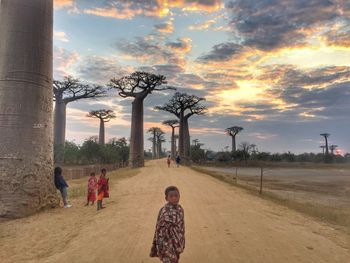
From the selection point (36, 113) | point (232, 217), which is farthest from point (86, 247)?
point (36, 113)

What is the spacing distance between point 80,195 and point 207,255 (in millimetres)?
8840

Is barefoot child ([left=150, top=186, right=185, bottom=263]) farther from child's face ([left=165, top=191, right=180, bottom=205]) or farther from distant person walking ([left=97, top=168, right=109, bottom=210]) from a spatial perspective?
distant person walking ([left=97, top=168, right=109, bottom=210])

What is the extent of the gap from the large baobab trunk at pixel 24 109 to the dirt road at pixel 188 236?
2.30 ft

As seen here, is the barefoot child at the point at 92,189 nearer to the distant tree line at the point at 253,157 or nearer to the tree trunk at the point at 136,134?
the tree trunk at the point at 136,134

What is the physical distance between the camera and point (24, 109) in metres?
9.14

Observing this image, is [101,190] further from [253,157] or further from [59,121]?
[253,157]

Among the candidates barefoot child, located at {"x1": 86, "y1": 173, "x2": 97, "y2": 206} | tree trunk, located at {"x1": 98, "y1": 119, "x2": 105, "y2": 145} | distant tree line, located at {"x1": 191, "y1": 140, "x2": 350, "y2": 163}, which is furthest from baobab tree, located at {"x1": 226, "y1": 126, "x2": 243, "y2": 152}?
barefoot child, located at {"x1": 86, "y1": 173, "x2": 97, "y2": 206}

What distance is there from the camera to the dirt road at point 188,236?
574 centimetres

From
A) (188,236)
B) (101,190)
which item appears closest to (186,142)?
(101,190)

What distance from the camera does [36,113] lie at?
368 inches

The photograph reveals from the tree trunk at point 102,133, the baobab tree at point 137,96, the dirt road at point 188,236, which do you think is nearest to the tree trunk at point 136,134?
the baobab tree at point 137,96

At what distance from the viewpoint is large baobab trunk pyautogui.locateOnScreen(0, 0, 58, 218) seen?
8922 millimetres

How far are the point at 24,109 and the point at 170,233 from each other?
20.3ft

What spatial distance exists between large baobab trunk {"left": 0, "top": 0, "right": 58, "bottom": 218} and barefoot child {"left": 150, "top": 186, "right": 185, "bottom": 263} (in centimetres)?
559
